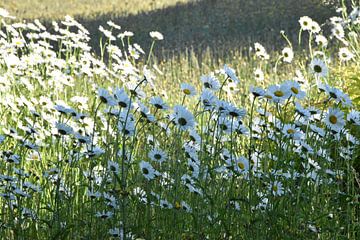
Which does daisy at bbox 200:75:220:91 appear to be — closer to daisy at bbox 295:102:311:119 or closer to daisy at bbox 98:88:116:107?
daisy at bbox 295:102:311:119

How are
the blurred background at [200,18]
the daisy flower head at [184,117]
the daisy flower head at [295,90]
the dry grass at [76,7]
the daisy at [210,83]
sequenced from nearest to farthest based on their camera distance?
the daisy flower head at [184,117]
the daisy flower head at [295,90]
the daisy at [210,83]
the blurred background at [200,18]
the dry grass at [76,7]

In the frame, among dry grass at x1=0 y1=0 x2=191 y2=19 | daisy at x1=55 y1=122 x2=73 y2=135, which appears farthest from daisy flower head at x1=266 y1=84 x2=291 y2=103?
dry grass at x1=0 y1=0 x2=191 y2=19

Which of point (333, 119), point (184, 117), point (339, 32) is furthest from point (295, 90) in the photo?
point (339, 32)

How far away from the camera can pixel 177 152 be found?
9.66ft

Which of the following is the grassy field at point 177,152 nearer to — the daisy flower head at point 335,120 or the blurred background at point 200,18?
the daisy flower head at point 335,120

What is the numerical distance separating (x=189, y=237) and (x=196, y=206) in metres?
0.20

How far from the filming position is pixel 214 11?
16297 mm

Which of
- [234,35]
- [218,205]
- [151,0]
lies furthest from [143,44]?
[218,205]

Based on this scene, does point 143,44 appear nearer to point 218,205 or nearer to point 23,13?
point 23,13

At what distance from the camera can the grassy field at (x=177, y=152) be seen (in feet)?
8.90

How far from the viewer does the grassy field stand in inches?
107

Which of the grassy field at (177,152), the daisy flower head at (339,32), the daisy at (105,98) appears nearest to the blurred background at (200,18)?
the grassy field at (177,152)

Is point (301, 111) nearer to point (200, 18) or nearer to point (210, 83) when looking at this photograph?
point (210, 83)

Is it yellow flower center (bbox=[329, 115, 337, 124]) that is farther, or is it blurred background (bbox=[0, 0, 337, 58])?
blurred background (bbox=[0, 0, 337, 58])
